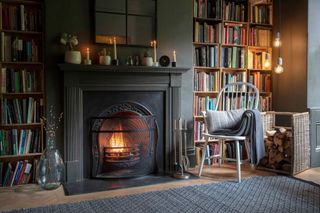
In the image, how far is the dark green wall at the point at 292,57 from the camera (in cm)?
409

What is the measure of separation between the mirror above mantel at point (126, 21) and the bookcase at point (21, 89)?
0.61 meters

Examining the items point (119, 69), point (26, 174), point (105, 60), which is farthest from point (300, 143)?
point (26, 174)

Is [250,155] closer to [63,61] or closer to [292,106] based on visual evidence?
[292,106]

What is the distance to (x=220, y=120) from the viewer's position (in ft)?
11.9

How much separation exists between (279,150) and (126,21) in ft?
7.66

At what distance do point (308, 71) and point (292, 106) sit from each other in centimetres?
→ 51

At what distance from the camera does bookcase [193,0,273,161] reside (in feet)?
13.5

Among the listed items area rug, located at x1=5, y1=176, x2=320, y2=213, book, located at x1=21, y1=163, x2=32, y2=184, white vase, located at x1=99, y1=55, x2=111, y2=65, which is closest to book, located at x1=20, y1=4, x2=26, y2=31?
white vase, located at x1=99, y1=55, x2=111, y2=65

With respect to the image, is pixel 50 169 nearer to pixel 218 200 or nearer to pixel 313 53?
pixel 218 200

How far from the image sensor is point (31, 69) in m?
3.36

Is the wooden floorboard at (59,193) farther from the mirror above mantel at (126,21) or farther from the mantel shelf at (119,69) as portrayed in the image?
the mirror above mantel at (126,21)

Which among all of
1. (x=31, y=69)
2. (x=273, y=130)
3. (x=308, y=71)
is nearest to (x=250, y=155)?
(x=273, y=130)

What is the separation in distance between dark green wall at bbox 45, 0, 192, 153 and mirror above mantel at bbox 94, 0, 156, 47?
2.8 inches

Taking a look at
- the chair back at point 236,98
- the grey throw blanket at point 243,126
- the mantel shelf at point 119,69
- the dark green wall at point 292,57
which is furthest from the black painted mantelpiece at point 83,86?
the dark green wall at point 292,57
